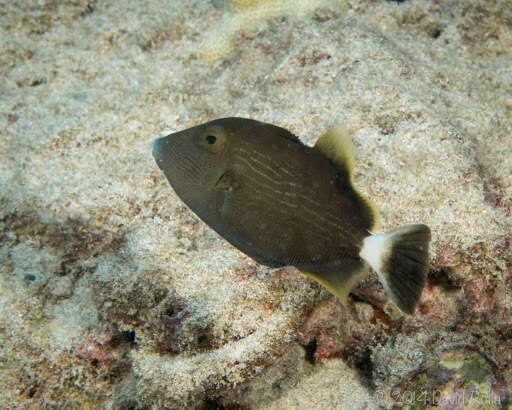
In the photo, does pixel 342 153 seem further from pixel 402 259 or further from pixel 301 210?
pixel 402 259

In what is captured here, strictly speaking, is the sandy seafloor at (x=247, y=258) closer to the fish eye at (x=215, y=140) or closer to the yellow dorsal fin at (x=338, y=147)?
the yellow dorsal fin at (x=338, y=147)

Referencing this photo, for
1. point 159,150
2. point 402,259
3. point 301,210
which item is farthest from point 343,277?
point 159,150

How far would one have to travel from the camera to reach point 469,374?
198cm

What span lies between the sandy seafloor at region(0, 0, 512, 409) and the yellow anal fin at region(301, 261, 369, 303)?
650 millimetres

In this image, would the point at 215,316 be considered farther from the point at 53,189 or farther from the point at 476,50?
the point at 476,50

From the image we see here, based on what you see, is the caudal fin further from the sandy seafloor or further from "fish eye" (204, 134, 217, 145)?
"fish eye" (204, 134, 217, 145)

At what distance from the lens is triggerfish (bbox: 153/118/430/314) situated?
1578 mm

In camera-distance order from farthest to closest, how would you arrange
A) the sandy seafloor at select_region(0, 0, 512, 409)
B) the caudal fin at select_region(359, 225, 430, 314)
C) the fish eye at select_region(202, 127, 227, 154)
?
the sandy seafloor at select_region(0, 0, 512, 409) → the fish eye at select_region(202, 127, 227, 154) → the caudal fin at select_region(359, 225, 430, 314)

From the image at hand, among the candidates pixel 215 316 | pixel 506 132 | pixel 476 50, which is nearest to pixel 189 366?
pixel 215 316

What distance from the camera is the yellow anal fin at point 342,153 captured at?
1.63m

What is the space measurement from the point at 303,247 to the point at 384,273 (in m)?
0.40

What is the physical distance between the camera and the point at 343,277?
164 cm

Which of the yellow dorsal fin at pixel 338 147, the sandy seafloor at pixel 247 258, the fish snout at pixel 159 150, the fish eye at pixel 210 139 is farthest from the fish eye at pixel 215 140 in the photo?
the sandy seafloor at pixel 247 258

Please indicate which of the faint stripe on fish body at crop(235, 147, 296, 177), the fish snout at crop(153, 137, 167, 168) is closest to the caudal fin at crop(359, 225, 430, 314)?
the faint stripe on fish body at crop(235, 147, 296, 177)
